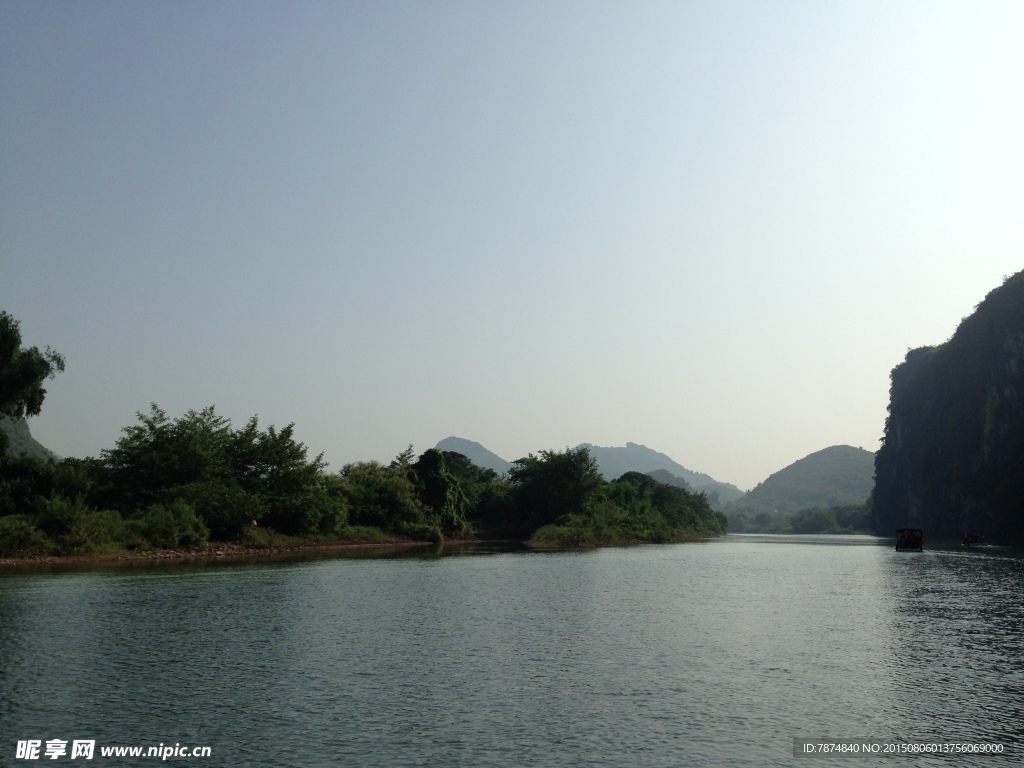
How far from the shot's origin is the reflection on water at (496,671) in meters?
12.7

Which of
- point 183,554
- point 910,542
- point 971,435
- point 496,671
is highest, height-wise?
point 971,435

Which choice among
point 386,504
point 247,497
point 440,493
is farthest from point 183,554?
point 440,493

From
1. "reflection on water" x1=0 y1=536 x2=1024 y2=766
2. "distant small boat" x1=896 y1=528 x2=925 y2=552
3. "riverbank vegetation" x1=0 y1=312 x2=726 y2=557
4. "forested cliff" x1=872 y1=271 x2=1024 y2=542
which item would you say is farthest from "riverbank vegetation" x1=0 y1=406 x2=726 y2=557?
"forested cliff" x1=872 y1=271 x2=1024 y2=542

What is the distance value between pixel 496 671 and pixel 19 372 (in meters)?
46.7

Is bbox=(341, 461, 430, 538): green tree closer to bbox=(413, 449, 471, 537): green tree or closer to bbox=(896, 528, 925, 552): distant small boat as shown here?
bbox=(413, 449, 471, 537): green tree

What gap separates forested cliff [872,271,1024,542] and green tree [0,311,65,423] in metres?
119

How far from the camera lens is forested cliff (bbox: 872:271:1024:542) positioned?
12962 cm

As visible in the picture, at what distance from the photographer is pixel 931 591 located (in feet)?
116

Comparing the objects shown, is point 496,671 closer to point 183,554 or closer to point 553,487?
point 183,554

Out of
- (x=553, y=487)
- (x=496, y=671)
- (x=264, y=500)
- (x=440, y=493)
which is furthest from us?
(x=553, y=487)

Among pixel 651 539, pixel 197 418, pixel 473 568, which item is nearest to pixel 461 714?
pixel 473 568

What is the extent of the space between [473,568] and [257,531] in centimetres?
2216

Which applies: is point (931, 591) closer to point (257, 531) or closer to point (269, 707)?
point (269, 707)

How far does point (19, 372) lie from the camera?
51469 millimetres
